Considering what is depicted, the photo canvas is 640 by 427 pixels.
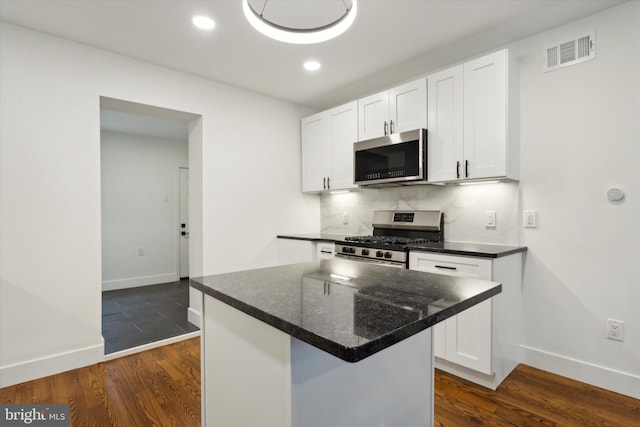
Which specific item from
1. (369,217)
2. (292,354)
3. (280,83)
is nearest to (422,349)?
(292,354)

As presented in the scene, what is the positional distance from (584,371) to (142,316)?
13.4 feet

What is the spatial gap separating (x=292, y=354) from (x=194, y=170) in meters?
2.86

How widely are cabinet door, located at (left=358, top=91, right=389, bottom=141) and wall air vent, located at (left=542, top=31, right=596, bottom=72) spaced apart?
1.25m

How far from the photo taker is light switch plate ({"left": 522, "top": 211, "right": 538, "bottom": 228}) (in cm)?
246

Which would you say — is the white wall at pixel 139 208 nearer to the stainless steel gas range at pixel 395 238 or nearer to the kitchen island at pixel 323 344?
the stainless steel gas range at pixel 395 238

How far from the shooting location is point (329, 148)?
3.65 meters

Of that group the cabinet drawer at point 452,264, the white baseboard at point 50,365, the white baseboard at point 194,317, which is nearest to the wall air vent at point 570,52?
the cabinet drawer at point 452,264

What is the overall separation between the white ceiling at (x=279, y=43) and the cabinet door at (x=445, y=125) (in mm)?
284

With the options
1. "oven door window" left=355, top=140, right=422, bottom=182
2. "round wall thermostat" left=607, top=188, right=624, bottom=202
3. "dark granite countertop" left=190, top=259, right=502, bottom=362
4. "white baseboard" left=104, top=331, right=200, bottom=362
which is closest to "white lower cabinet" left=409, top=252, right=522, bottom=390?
"round wall thermostat" left=607, top=188, right=624, bottom=202

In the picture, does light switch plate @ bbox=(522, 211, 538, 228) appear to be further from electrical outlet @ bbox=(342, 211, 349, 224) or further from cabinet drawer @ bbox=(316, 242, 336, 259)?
electrical outlet @ bbox=(342, 211, 349, 224)

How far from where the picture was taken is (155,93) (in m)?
2.90

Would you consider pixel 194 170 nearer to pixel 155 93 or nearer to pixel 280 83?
pixel 155 93

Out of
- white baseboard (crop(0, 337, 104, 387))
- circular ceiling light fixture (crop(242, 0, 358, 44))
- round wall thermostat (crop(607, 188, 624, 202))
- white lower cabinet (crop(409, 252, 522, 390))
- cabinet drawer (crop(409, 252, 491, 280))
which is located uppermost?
circular ceiling light fixture (crop(242, 0, 358, 44))

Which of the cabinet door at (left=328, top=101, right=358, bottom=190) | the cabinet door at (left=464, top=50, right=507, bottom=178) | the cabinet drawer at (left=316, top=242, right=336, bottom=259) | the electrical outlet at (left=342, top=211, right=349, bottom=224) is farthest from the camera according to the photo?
the electrical outlet at (left=342, top=211, right=349, bottom=224)
